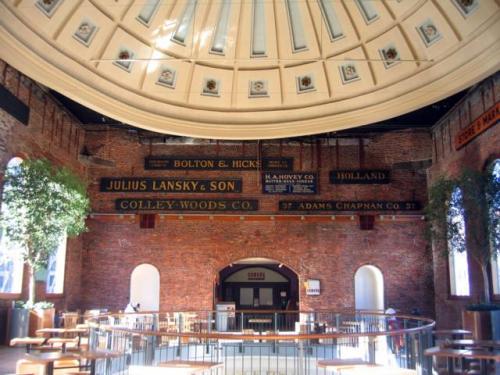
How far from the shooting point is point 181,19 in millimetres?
14422

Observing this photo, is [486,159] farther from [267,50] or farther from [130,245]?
[130,245]

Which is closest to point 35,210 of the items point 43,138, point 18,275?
point 18,275

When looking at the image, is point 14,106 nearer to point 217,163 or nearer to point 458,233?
point 217,163

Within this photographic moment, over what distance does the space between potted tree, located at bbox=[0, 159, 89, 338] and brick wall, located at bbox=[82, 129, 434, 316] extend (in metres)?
4.91

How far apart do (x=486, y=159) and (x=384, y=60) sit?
14.5ft

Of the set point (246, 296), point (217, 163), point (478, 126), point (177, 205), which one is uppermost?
point (217, 163)

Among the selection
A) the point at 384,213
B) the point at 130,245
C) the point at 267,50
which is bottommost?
the point at 130,245

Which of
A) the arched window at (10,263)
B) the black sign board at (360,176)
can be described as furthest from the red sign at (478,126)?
the arched window at (10,263)

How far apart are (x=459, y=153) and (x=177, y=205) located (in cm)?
1009

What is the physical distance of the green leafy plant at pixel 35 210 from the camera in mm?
14008

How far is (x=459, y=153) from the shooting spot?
17359mm

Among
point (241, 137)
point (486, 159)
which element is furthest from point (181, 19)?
point (486, 159)

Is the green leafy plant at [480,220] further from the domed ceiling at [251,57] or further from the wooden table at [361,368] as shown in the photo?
the wooden table at [361,368]

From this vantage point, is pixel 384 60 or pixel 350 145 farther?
pixel 350 145
